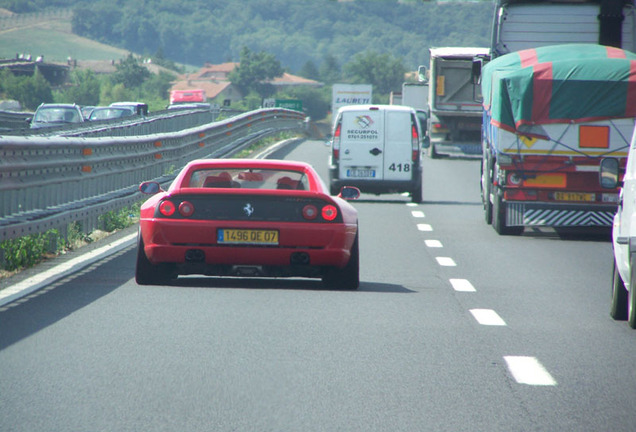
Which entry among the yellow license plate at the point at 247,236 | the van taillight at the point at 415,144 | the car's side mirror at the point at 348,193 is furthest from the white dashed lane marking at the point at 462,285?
the van taillight at the point at 415,144

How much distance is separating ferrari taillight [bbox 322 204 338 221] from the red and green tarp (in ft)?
24.0

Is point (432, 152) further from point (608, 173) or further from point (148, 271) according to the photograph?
point (608, 173)

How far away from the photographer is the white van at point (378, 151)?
2389cm

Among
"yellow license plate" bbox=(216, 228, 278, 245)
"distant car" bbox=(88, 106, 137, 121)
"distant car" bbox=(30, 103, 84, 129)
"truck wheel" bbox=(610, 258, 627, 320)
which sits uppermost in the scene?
"yellow license plate" bbox=(216, 228, 278, 245)

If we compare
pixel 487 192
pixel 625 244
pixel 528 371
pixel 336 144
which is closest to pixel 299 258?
pixel 625 244

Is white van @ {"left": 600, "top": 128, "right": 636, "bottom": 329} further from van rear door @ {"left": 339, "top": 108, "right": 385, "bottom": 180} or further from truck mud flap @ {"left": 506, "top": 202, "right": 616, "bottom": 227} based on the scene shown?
van rear door @ {"left": 339, "top": 108, "right": 385, "bottom": 180}

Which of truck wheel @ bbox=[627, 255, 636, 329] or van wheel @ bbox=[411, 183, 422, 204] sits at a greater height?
truck wheel @ bbox=[627, 255, 636, 329]

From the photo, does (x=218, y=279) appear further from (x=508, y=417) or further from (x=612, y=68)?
(x=612, y=68)

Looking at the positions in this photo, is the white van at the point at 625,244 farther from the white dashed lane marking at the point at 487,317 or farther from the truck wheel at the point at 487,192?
the truck wheel at the point at 487,192

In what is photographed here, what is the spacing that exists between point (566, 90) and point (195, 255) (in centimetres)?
842

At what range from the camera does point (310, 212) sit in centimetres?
1064

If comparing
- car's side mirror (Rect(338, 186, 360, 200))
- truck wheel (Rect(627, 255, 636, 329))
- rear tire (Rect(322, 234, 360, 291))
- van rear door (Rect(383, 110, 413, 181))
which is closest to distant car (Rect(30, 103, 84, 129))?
van rear door (Rect(383, 110, 413, 181))

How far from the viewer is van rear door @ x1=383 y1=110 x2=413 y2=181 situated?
2389 centimetres

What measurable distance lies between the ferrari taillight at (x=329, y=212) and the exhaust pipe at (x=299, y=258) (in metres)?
0.35
